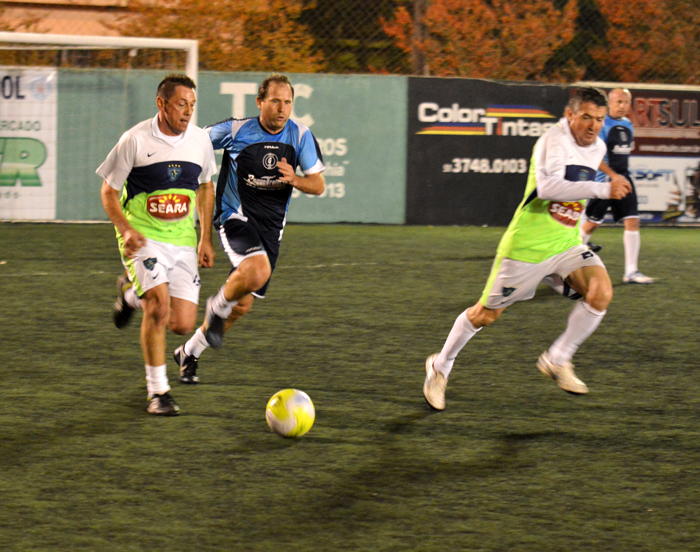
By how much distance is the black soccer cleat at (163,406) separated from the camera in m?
5.02

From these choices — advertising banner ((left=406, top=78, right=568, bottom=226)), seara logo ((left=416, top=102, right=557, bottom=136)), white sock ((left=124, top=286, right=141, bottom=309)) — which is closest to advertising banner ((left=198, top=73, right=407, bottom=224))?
advertising banner ((left=406, top=78, right=568, bottom=226))

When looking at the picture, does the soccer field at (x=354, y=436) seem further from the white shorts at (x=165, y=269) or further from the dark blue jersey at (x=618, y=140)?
the dark blue jersey at (x=618, y=140)

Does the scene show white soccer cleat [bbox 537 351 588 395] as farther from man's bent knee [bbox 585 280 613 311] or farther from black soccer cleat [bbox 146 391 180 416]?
black soccer cleat [bbox 146 391 180 416]

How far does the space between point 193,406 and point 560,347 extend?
199 centimetres

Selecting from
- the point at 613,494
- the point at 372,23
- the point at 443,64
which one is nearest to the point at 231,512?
the point at 613,494

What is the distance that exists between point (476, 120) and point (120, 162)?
1050cm

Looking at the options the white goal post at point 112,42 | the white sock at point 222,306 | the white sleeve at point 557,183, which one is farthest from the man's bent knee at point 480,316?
the white goal post at point 112,42

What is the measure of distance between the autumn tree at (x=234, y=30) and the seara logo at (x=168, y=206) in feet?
40.3

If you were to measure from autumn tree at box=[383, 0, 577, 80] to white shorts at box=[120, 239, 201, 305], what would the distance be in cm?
1532

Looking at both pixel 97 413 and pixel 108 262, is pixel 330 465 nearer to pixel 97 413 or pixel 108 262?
pixel 97 413

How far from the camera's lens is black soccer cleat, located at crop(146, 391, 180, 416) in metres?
5.02

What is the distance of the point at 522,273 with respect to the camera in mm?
5336

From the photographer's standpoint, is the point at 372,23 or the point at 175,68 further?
the point at 372,23

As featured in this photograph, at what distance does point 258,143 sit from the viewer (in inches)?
231
